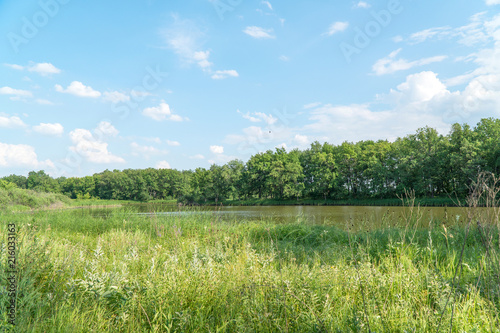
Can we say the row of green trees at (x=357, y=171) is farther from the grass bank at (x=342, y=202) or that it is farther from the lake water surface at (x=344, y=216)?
the lake water surface at (x=344, y=216)

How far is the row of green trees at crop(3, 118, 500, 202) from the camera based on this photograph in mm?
37219

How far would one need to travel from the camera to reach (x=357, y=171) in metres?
53.1

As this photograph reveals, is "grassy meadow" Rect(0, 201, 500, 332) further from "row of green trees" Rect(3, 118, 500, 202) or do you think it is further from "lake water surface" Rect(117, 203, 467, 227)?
"row of green trees" Rect(3, 118, 500, 202)

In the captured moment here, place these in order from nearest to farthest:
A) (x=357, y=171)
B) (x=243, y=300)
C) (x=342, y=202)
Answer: (x=243, y=300), (x=342, y=202), (x=357, y=171)

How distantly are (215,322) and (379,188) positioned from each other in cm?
4861

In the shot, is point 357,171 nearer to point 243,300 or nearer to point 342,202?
point 342,202

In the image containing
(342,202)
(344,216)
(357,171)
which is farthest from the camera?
(357,171)

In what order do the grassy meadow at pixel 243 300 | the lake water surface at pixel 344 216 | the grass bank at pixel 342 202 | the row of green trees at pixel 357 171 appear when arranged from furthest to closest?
the row of green trees at pixel 357 171
the grass bank at pixel 342 202
the lake water surface at pixel 344 216
the grassy meadow at pixel 243 300

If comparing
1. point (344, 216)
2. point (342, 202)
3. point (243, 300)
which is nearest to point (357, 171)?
point (342, 202)

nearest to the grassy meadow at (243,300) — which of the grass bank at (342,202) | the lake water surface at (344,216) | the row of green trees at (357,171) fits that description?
the lake water surface at (344,216)

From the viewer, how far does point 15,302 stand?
7.72ft

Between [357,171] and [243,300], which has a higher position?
[357,171]

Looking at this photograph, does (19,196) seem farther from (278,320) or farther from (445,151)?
(445,151)

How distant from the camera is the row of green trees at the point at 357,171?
1465 inches
